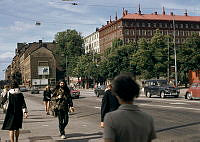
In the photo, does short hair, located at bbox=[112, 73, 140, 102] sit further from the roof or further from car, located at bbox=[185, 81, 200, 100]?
the roof

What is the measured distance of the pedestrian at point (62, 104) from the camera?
31.1ft

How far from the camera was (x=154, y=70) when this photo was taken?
55.7m

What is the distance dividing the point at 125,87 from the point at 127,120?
11.1 inches

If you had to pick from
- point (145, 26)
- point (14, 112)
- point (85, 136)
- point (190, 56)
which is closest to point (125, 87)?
point (14, 112)

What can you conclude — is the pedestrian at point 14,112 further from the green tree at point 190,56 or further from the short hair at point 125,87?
the green tree at point 190,56

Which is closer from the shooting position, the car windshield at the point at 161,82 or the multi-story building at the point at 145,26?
the car windshield at the point at 161,82

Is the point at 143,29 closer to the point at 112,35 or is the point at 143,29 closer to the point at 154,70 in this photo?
the point at 112,35

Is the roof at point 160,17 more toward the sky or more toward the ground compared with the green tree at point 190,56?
more toward the sky

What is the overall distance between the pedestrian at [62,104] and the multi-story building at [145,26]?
106m

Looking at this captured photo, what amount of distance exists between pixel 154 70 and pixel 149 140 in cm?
5346

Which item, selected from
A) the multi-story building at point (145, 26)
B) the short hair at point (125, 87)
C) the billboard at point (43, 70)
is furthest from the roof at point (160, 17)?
the short hair at point (125, 87)

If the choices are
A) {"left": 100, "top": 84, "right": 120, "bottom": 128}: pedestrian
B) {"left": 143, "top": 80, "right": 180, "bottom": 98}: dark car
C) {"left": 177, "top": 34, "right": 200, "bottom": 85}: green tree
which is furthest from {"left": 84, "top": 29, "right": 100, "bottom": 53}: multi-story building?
{"left": 100, "top": 84, "right": 120, "bottom": 128}: pedestrian

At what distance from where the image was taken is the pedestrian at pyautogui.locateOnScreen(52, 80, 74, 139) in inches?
373

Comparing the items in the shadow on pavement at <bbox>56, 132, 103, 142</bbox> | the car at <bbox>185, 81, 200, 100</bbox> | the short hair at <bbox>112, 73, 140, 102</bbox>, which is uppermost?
the short hair at <bbox>112, 73, 140, 102</bbox>
